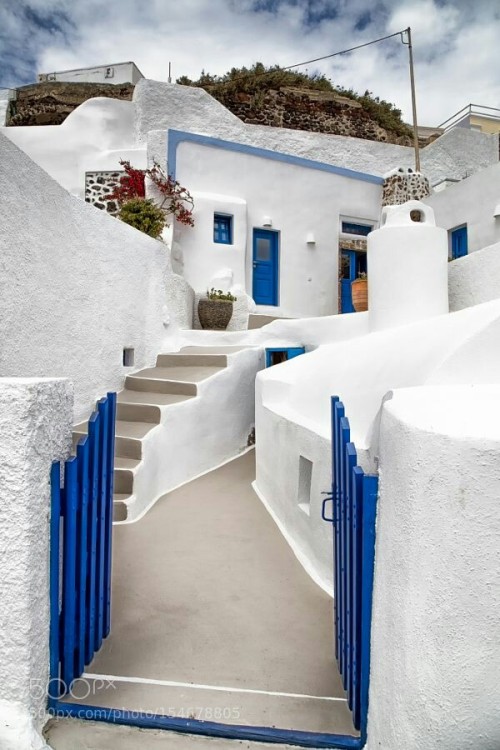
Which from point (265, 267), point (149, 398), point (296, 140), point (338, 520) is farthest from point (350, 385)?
point (296, 140)

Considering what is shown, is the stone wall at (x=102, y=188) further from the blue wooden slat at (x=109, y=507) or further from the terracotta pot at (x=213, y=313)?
the blue wooden slat at (x=109, y=507)

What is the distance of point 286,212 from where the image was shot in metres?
12.1

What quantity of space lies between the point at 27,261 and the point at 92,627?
351 cm

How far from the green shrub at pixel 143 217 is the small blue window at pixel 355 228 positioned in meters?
5.43

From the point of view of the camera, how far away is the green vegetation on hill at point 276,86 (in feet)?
55.7

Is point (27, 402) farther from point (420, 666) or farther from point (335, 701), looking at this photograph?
point (335, 701)


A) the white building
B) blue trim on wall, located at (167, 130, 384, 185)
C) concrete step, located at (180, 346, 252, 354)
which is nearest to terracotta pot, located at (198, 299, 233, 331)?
concrete step, located at (180, 346, 252, 354)

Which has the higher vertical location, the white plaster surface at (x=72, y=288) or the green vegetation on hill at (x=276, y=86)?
the green vegetation on hill at (x=276, y=86)

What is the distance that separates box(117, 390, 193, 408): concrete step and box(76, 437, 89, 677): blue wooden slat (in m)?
3.98

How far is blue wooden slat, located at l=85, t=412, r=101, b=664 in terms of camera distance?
2.58m

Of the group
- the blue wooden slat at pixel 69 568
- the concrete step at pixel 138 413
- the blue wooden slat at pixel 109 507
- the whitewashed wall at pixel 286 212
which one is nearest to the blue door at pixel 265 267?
the whitewashed wall at pixel 286 212

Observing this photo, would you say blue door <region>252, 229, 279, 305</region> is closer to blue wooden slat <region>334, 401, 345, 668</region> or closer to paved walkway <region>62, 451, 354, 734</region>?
paved walkway <region>62, 451, 354, 734</region>

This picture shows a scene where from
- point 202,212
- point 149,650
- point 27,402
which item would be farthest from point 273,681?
point 202,212

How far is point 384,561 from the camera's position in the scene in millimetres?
1887
